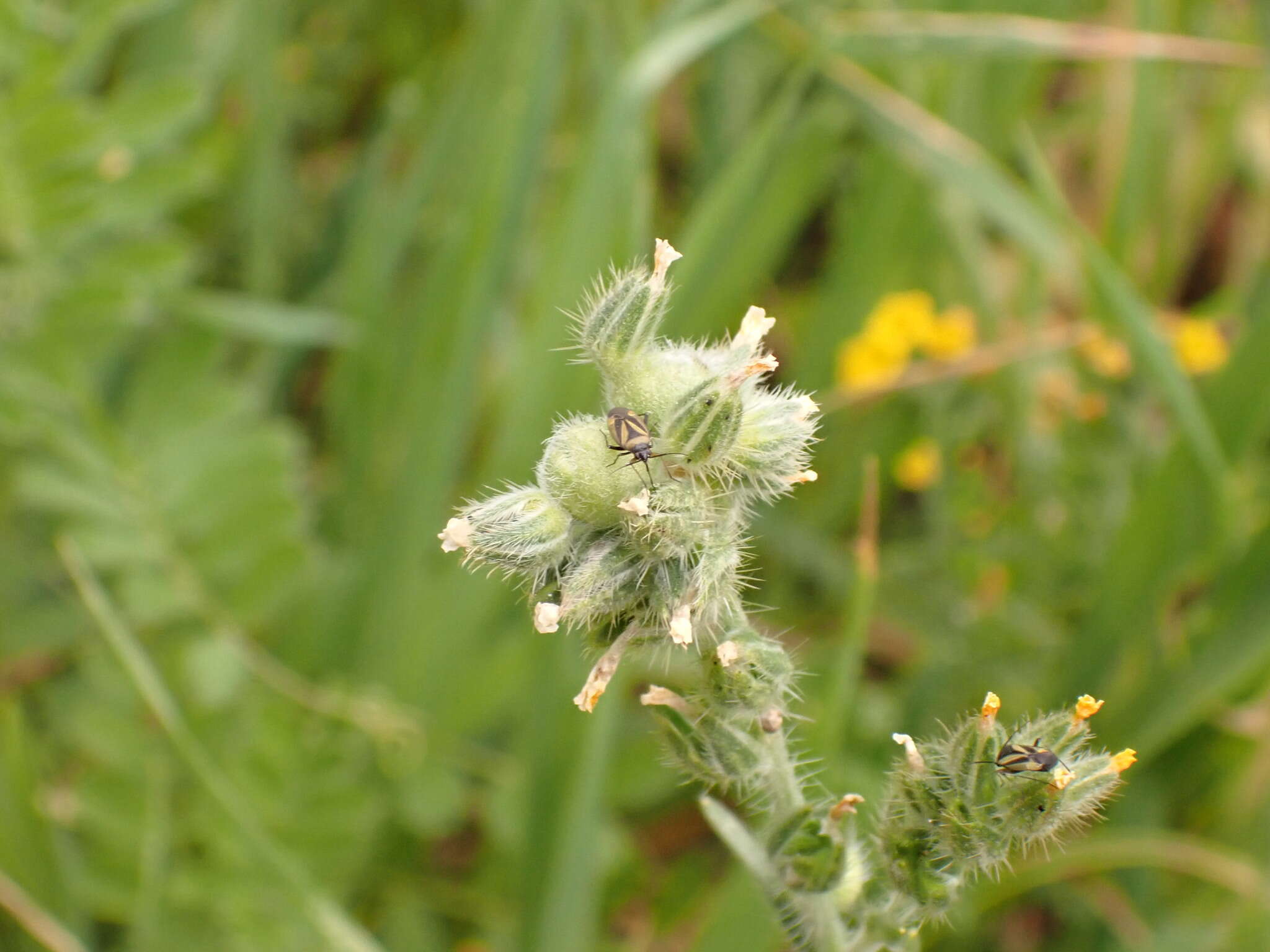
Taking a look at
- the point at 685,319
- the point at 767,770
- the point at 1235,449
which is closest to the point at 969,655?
Result: the point at 1235,449

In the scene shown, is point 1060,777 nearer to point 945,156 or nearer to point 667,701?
point 667,701

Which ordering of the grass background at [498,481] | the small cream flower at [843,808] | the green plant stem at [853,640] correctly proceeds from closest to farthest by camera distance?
1. the small cream flower at [843,808]
2. the green plant stem at [853,640]
3. the grass background at [498,481]

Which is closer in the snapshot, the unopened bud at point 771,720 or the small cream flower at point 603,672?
the small cream flower at point 603,672

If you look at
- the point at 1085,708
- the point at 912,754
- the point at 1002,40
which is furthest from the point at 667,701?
the point at 1002,40

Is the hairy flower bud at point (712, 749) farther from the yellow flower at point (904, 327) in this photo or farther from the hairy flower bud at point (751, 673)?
the yellow flower at point (904, 327)

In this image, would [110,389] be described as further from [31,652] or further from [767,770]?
[767,770]

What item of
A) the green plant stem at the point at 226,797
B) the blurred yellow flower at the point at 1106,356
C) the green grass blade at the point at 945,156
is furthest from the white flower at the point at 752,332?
the blurred yellow flower at the point at 1106,356
